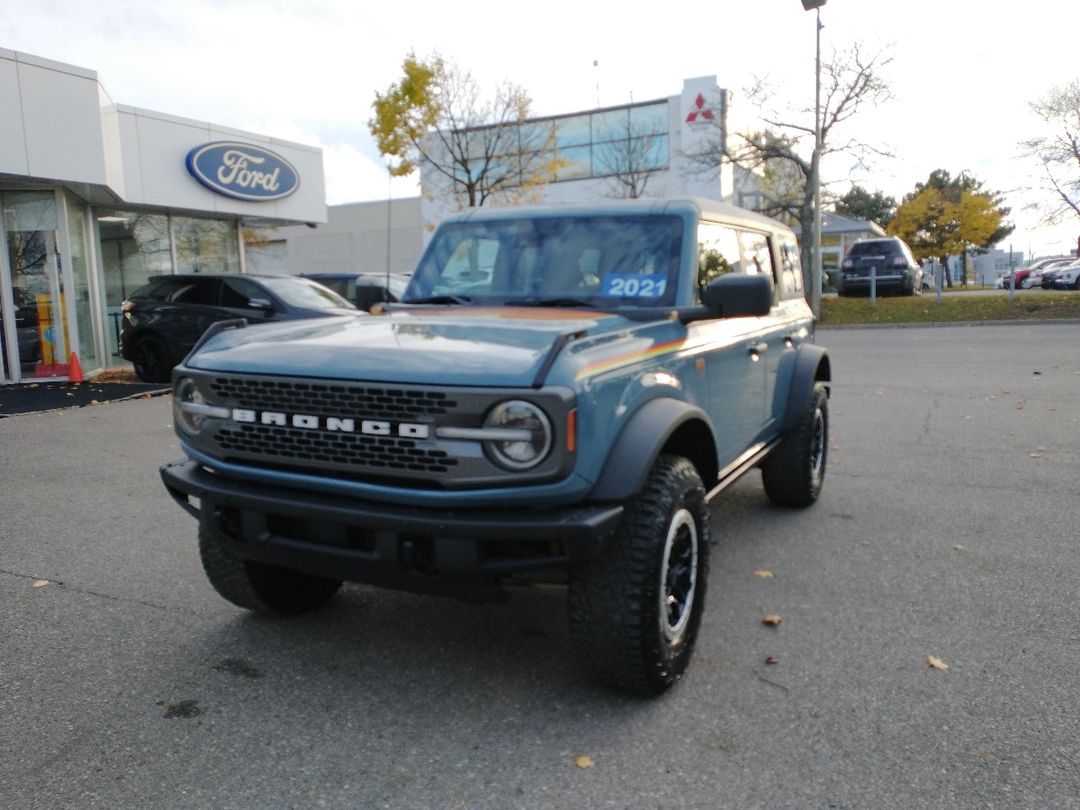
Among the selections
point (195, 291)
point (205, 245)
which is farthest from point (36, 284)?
point (205, 245)

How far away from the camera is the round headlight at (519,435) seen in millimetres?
2697

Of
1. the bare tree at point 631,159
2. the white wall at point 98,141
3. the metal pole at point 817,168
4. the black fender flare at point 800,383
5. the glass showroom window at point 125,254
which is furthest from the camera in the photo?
the bare tree at point 631,159

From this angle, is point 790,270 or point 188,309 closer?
point 790,270

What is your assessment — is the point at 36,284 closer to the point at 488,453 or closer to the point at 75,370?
the point at 75,370

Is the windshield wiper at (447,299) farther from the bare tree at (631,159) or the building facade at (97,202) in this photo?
the bare tree at (631,159)

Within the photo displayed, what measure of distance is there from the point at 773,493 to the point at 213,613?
344cm

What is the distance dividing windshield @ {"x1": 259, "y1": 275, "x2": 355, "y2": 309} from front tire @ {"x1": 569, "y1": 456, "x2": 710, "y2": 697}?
986cm

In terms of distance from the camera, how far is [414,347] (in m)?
2.96

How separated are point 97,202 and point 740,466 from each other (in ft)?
49.0

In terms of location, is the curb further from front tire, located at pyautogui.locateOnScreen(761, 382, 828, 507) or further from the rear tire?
front tire, located at pyautogui.locateOnScreen(761, 382, 828, 507)

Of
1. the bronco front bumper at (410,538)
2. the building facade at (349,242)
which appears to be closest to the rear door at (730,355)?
the bronco front bumper at (410,538)

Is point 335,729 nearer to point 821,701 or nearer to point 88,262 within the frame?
point 821,701

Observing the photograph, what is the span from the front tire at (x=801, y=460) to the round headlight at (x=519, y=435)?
2.99 m

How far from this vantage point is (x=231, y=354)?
3.25 metres
